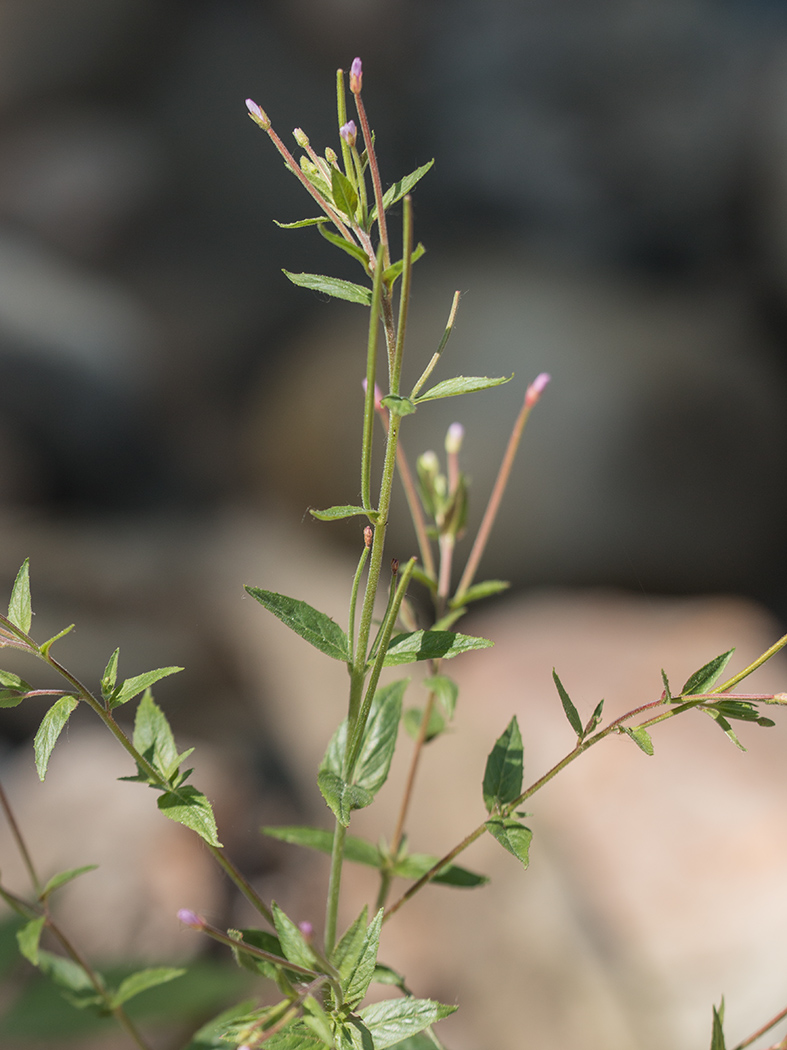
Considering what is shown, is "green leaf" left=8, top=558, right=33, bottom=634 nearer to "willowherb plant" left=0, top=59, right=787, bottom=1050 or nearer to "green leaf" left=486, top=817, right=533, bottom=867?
"willowherb plant" left=0, top=59, right=787, bottom=1050

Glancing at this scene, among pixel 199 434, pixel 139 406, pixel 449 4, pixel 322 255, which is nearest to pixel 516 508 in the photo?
pixel 322 255

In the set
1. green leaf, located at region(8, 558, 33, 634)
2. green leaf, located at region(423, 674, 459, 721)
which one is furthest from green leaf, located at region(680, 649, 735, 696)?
green leaf, located at region(8, 558, 33, 634)

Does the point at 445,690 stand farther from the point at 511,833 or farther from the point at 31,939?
the point at 31,939

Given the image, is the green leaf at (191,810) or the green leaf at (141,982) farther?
the green leaf at (141,982)

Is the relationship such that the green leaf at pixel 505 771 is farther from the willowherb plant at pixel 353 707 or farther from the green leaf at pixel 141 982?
the green leaf at pixel 141 982

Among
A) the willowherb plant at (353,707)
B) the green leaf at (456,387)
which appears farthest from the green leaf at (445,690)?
the green leaf at (456,387)

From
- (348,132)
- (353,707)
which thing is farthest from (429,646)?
(348,132)
